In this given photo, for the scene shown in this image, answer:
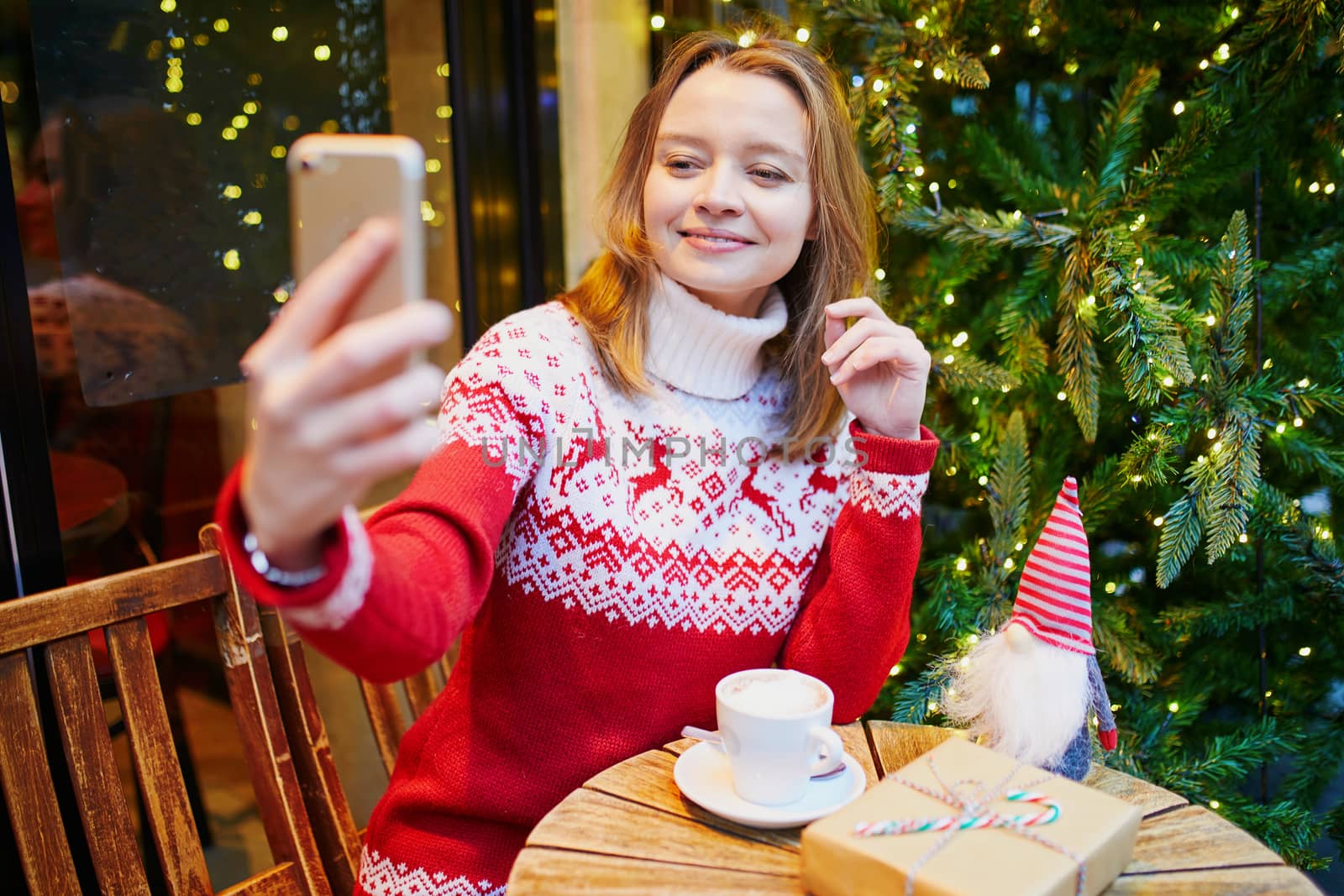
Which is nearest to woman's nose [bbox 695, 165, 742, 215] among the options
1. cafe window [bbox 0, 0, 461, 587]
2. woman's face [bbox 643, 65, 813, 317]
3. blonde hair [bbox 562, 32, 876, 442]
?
woman's face [bbox 643, 65, 813, 317]

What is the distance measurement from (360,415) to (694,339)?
71 centimetres

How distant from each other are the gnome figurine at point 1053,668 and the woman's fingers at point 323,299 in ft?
2.22

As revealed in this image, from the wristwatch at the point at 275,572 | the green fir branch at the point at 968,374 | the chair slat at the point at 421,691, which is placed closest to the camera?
the wristwatch at the point at 275,572

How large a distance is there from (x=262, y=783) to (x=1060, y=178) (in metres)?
1.53

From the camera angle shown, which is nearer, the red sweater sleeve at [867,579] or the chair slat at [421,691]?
the red sweater sleeve at [867,579]

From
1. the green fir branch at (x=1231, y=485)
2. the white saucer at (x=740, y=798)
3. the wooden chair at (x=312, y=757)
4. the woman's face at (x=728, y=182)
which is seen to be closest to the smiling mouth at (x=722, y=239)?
the woman's face at (x=728, y=182)

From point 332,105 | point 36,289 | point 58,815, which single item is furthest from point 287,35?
point 58,815

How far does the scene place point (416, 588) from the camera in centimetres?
77

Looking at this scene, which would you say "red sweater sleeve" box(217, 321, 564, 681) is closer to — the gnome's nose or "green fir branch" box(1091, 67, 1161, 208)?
the gnome's nose

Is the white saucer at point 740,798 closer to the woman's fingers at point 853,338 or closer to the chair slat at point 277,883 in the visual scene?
the woman's fingers at point 853,338

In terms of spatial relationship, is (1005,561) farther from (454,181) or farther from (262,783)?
(454,181)

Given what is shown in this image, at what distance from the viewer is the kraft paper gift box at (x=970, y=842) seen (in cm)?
73

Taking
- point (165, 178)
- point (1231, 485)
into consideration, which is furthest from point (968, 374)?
point (165, 178)

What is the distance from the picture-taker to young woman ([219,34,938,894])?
1111 millimetres
